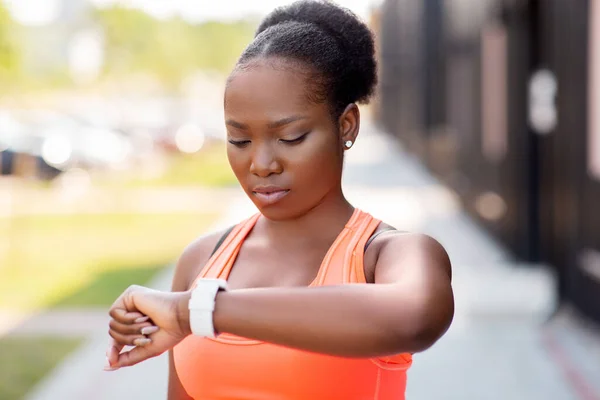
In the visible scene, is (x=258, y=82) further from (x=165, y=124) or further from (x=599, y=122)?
(x=165, y=124)

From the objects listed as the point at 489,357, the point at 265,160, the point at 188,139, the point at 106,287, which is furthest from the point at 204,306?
the point at 188,139

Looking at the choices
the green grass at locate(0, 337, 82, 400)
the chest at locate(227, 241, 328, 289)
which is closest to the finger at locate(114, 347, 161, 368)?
the chest at locate(227, 241, 328, 289)

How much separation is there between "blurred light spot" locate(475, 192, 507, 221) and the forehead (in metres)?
9.20

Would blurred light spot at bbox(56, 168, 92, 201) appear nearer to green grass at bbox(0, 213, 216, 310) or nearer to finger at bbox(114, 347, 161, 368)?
green grass at bbox(0, 213, 216, 310)

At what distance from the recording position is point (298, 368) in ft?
5.41

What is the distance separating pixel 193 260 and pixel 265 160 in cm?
38

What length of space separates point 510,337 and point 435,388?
4.64 feet

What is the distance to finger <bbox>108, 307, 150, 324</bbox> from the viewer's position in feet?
5.19

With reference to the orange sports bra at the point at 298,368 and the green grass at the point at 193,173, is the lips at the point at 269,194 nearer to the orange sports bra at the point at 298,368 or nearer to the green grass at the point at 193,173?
the orange sports bra at the point at 298,368

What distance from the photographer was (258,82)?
5.42ft

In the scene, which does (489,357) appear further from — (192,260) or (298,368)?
(298,368)

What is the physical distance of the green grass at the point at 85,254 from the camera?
29.3ft

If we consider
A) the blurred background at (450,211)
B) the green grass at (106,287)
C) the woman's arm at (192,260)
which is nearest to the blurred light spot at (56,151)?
the blurred background at (450,211)

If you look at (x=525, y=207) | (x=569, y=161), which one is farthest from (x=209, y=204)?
(x=569, y=161)
